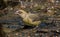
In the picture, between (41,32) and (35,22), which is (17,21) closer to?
(35,22)

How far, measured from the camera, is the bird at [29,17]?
179 cm

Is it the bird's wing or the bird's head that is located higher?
the bird's head

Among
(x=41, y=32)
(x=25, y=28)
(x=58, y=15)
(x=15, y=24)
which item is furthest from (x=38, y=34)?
(x=58, y=15)

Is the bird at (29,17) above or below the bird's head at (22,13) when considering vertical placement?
below

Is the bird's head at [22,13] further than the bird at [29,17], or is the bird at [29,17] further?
the bird's head at [22,13]

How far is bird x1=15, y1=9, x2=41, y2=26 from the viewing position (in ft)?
5.87

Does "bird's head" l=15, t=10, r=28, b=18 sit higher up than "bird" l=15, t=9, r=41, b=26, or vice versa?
"bird's head" l=15, t=10, r=28, b=18

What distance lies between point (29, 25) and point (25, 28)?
60mm

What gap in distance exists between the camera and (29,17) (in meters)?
1.89

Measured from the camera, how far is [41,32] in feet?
5.42

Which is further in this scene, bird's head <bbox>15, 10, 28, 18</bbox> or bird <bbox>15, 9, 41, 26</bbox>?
bird's head <bbox>15, 10, 28, 18</bbox>

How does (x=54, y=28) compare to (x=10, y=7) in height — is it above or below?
below

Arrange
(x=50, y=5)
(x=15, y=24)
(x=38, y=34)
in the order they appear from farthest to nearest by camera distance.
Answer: (x=50, y=5) < (x=15, y=24) < (x=38, y=34)

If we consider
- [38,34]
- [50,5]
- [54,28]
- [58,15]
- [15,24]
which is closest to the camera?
[38,34]
